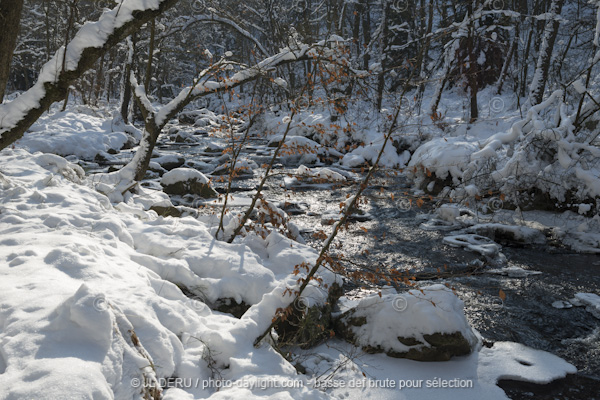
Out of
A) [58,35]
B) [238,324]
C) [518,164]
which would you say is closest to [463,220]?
[518,164]

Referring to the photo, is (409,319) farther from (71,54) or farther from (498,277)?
(71,54)

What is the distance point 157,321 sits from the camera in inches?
123

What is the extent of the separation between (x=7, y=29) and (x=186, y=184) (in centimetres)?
772

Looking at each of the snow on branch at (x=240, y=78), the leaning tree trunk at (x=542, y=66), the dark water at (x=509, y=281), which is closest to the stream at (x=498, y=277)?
the dark water at (x=509, y=281)

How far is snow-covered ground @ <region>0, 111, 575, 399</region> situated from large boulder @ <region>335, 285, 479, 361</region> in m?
0.06

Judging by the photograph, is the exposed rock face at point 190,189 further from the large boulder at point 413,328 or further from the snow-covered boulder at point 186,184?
the large boulder at point 413,328

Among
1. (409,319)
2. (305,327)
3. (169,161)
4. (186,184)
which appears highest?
(169,161)

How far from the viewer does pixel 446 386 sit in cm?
388

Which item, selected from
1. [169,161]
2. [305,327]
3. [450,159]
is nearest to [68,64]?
[305,327]

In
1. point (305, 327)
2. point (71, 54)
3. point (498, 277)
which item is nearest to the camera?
point (71, 54)

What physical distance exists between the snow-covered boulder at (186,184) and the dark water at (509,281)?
260 centimetres

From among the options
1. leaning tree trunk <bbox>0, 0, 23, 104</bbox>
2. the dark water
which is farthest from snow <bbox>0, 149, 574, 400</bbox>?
leaning tree trunk <bbox>0, 0, 23, 104</bbox>

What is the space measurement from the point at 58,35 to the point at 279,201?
76.9 ft

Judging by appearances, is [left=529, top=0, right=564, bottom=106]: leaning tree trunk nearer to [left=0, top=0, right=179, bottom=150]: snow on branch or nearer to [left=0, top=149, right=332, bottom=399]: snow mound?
[left=0, top=149, right=332, bottom=399]: snow mound
